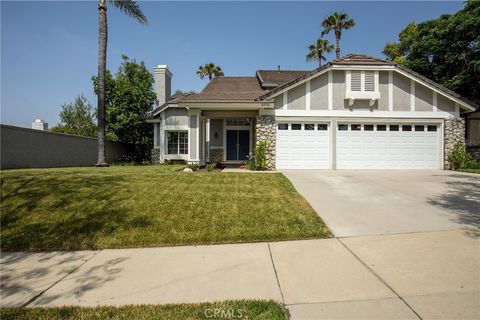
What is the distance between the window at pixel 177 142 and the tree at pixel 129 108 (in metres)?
3.79

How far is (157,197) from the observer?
22.4ft

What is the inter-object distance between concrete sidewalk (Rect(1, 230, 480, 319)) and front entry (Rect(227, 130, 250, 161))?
12339 millimetres

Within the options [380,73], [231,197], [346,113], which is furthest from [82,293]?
[380,73]

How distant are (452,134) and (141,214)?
15.1 metres

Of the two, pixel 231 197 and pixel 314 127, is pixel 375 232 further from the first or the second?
pixel 314 127

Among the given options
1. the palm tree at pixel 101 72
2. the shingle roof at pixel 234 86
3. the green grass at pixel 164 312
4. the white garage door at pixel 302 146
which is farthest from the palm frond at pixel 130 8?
the green grass at pixel 164 312

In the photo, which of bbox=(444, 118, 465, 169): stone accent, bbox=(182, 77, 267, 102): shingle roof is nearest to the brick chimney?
bbox=(182, 77, 267, 102): shingle roof

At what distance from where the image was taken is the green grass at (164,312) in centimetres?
262

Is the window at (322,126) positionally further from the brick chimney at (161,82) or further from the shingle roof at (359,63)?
the brick chimney at (161,82)

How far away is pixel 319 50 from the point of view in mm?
29281

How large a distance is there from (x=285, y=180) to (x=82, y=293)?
7297 millimetres

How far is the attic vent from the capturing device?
508 inches

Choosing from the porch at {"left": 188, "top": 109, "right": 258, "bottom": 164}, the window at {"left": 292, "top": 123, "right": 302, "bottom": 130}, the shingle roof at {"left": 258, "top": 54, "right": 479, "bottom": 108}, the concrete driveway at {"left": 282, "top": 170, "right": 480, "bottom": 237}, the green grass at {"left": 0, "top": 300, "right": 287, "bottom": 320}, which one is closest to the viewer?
the green grass at {"left": 0, "top": 300, "right": 287, "bottom": 320}

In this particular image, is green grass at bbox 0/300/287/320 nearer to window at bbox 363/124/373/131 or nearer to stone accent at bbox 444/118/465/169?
window at bbox 363/124/373/131
